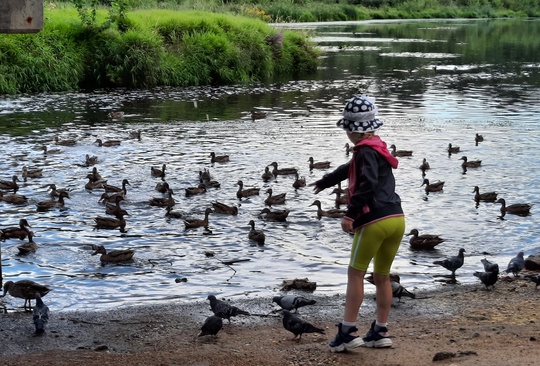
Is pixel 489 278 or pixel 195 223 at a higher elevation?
pixel 489 278

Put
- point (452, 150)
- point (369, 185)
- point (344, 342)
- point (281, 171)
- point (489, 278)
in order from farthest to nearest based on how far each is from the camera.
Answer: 1. point (452, 150)
2. point (281, 171)
3. point (489, 278)
4. point (344, 342)
5. point (369, 185)

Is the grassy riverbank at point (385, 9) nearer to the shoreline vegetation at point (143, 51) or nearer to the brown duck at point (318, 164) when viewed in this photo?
the shoreline vegetation at point (143, 51)

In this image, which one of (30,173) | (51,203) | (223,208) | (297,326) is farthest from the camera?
(30,173)

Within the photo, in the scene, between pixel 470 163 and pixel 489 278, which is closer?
pixel 489 278

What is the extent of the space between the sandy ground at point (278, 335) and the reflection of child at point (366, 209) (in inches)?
20.9

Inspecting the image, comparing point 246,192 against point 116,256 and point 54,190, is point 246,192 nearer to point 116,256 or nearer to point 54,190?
point 54,190

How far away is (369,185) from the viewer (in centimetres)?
702

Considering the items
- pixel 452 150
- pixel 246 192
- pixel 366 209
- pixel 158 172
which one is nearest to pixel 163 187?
pixel 158 172

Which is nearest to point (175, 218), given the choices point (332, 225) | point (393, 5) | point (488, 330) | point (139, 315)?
point (332, 225)

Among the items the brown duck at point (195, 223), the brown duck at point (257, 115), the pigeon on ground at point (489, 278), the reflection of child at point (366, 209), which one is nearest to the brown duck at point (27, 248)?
the brown duck at point (195, 223)

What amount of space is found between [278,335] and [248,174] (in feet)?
31.3

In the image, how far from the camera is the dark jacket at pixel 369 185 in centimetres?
702

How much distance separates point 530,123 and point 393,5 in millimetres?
76321

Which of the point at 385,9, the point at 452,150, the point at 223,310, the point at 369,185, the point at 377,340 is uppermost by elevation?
the point at 385,9
